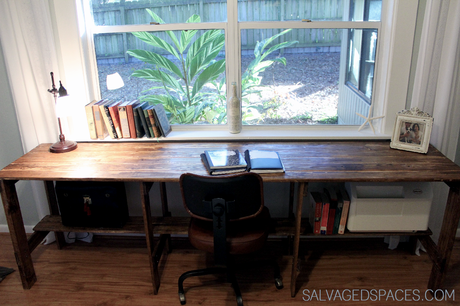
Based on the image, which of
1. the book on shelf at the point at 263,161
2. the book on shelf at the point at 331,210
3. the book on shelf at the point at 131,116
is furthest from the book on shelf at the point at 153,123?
the book on shelf at the point at 331,210

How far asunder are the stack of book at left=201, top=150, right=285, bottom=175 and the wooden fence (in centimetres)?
80

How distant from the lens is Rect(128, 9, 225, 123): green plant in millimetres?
2523

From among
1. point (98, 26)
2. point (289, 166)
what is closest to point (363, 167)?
point (289, 166)

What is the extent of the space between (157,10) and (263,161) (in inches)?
49.5

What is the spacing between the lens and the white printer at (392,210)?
2.16 meters

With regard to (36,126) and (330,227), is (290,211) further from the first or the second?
(36,126)

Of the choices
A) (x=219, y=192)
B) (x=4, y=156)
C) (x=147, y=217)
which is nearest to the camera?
(x=219, y=192)

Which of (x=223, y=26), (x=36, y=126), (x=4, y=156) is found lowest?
(x=4, y=156)

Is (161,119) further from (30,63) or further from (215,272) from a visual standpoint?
(215,272)

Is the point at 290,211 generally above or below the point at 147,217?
below

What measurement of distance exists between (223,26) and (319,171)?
116 centimetres

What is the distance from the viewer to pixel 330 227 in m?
2.23

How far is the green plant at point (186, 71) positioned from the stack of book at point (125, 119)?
0.59ft

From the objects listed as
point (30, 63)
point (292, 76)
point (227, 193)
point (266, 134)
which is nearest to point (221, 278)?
point (227, 193)
